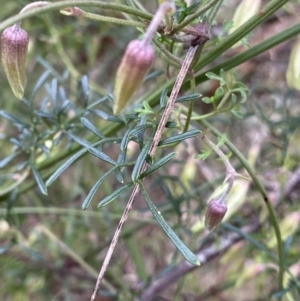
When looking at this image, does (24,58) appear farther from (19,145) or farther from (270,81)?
(270,81)

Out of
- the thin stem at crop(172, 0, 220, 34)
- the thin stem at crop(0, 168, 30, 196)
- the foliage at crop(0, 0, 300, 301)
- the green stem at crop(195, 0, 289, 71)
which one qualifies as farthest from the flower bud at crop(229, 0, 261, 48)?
the thin stem at crop(0, 168, 30, 196)

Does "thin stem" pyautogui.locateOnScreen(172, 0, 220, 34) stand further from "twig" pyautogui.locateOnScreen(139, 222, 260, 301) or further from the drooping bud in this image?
"twig" pyautogui.locateOnScreen(139, 222, 260, 301)

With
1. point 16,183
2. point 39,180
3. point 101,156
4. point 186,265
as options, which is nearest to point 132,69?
point 101,156

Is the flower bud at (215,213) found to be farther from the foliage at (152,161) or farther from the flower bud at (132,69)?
the flower bud at (132,69)

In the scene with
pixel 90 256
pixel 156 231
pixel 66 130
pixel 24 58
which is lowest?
pixel 156 231

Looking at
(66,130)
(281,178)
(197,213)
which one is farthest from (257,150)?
(66,130)

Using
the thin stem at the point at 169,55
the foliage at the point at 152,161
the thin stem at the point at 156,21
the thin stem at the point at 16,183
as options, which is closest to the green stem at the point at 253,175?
the foliage at the point at 152,161
